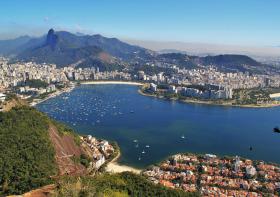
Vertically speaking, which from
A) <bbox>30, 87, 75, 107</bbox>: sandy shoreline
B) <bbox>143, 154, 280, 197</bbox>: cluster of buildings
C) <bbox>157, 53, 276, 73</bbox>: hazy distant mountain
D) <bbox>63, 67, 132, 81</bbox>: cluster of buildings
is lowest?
<bbox>30, 87, 75, 107</bbox>: sandy shoreline

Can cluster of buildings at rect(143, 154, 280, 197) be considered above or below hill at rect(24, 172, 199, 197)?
below

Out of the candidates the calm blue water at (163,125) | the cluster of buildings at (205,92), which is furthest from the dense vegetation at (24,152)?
the cluster of buildings at (205,92)

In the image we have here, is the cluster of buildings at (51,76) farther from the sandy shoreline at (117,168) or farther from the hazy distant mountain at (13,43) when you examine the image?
the hazy distant mountain at (13,43)

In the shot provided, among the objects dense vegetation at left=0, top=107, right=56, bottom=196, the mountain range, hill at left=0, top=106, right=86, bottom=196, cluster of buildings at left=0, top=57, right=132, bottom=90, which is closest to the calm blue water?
hill at left=0, top=106, right=86, bottom=196

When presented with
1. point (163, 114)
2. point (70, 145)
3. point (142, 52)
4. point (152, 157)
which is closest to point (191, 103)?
point (163, 114)

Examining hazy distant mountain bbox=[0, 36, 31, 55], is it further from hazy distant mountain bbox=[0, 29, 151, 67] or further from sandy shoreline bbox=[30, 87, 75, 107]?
sandy shoreline bbox=[30, 87, 75, 107]

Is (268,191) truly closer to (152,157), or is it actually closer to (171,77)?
(152,157)
